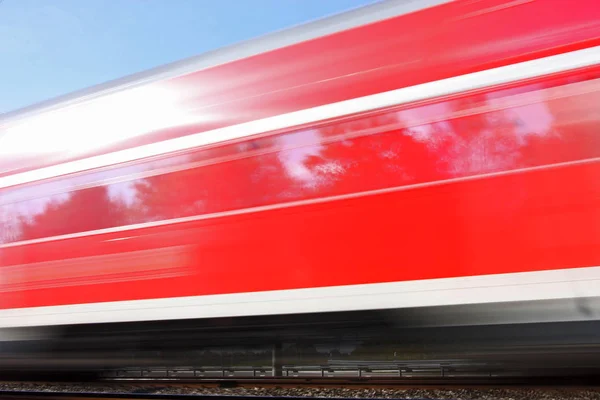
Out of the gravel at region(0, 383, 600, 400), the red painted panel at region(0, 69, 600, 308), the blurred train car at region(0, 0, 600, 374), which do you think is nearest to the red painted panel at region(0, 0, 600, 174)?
the blurred train car at region(0, 0, 600, 374)

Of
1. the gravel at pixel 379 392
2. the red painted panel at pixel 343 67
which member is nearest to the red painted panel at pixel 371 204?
the red painted panel at pixel 343 67

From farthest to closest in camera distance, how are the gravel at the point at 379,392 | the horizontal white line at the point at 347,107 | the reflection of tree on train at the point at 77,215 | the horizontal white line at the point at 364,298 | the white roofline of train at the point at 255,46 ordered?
1. the gravel at the point at 379,392
2. the reflection of tree on train at the point at 77,215
3. the white roofline of train at the point at 255,46
4. the horizontal white line at the point at 347,107
5. the horizontal white line at the point at 364,298

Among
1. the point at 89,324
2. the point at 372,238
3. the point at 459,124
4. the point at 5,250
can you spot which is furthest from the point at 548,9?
the point at 5,250

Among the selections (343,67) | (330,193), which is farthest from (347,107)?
(330,193)

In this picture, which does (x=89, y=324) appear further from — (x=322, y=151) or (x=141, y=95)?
(x=322, y=151)

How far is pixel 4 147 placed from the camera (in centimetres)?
305

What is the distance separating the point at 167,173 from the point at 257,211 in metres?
0.48

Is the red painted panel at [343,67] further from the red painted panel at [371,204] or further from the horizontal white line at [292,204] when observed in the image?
the horizontal white line at [292,204]

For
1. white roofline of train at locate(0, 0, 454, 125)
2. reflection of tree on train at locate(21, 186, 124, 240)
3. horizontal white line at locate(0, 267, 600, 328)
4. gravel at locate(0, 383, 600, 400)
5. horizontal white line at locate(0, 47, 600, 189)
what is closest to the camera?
horizontal white line at locate(0, 267, 600, 328)

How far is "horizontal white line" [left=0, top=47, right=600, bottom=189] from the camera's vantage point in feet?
6.21

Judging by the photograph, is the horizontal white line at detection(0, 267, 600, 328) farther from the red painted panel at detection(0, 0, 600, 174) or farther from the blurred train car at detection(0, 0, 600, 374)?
the red painted panel at detection(0, 0, 600, 174)

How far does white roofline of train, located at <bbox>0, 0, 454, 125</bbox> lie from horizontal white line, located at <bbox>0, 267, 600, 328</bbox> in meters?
1.03

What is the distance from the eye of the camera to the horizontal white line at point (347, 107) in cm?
189

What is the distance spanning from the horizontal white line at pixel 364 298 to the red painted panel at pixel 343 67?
722 mm
